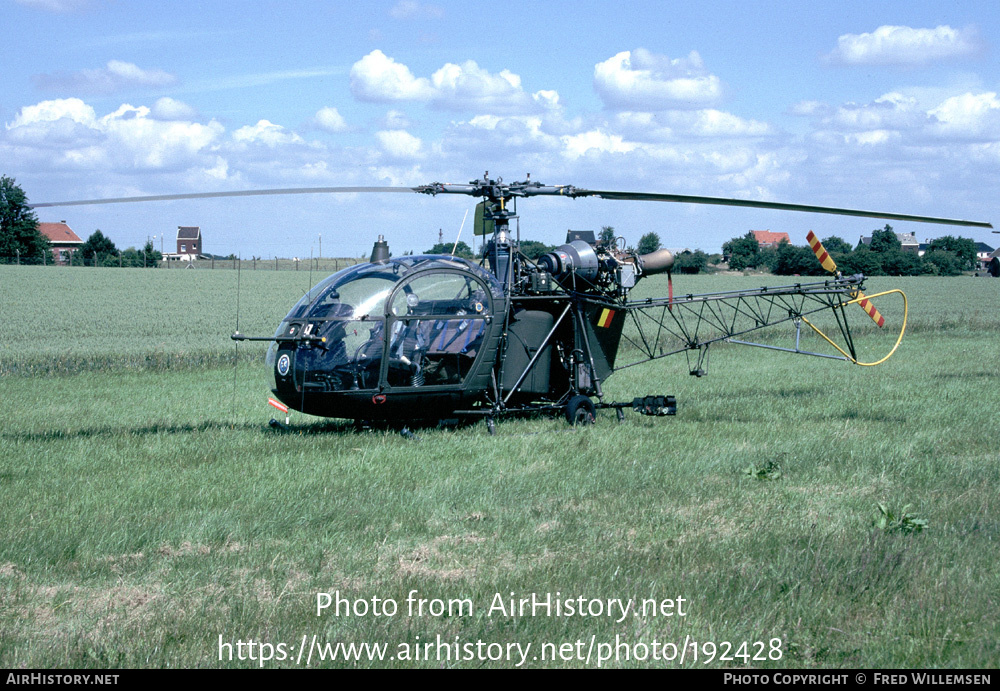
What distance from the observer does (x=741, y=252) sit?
171 ft

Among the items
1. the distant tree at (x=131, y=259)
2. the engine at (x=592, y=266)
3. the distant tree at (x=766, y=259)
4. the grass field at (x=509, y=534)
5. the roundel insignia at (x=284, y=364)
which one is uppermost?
the distant tree at (x=766, y=259)

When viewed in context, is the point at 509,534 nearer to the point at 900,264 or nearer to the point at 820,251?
the point at 820,251

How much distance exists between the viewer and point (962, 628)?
4953 millimetres

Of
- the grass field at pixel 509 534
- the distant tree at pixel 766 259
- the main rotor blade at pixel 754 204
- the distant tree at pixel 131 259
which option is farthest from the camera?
the distant tree at pixel 131 259

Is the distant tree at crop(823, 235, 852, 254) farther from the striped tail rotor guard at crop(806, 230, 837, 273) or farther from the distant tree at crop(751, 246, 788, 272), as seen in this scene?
the striped tail rotor guard at crop(806, 230, 837, 273)

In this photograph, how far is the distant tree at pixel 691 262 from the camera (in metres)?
51.8

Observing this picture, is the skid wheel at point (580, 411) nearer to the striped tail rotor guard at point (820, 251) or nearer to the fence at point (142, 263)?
the striped tail rotor guard at point (820, 251)

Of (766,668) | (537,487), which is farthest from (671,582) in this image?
(537,487)

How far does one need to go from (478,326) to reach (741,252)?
44169 mm

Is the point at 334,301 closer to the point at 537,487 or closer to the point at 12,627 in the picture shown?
the point at 537,487

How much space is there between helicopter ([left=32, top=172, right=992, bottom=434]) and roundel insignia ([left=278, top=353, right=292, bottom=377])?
13 mm

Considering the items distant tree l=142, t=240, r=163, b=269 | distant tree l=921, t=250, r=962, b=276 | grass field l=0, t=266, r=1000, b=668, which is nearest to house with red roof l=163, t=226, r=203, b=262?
distant tree l=142, t=240, r=163, b=269

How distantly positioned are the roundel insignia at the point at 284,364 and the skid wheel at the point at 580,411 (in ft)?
11.9

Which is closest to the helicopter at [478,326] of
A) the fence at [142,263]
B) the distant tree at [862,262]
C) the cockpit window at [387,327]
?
the cockpit window at [387,327]
